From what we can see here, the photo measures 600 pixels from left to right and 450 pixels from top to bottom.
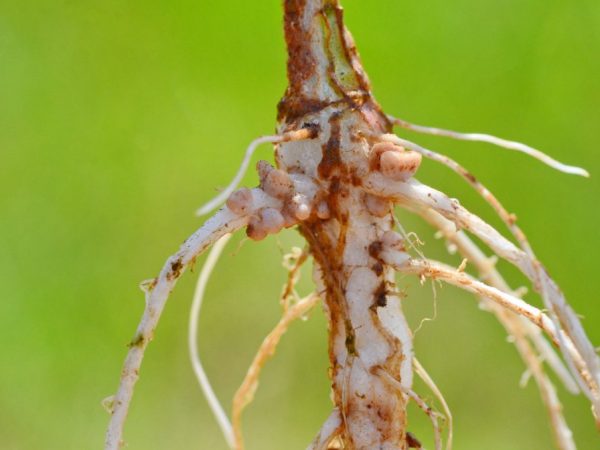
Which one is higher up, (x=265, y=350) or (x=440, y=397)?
(x=265, y=350)

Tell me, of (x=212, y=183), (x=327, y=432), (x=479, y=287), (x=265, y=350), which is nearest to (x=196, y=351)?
(x=265, y=350)

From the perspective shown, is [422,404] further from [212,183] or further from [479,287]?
[212,183]

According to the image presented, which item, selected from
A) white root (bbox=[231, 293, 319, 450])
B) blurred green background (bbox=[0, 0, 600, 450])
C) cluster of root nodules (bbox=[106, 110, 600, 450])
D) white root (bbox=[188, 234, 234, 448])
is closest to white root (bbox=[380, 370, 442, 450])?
cluster of root nodules (bbox=[106, 110, 600, 450])

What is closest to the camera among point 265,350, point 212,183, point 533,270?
point 533,270

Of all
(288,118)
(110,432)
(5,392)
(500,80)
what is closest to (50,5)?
(5,392)

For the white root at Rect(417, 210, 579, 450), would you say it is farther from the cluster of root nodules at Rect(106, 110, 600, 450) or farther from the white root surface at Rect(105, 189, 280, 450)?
the white root surface at Rect(105, 189, 280, 450)

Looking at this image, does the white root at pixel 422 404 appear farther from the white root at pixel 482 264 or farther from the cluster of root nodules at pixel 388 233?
the white root at pixel 482 264

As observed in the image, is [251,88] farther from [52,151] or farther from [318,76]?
[318,76]
